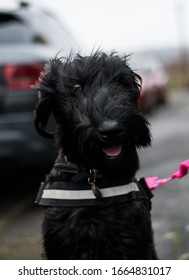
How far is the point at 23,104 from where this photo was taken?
690cm

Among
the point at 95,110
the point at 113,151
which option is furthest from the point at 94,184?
the point at 95,110

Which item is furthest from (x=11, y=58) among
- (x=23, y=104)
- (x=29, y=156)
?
(x=29, y=156)

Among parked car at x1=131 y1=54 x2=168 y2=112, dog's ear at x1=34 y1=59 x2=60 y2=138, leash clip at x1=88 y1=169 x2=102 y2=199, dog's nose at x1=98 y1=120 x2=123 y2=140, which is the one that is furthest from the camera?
parked car at x1=131 y1=54 x2=168 y2=112

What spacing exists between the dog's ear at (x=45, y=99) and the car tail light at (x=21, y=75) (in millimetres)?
2420

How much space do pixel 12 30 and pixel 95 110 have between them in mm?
3752

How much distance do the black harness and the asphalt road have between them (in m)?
1.39

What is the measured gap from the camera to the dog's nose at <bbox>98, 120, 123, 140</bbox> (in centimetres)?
389

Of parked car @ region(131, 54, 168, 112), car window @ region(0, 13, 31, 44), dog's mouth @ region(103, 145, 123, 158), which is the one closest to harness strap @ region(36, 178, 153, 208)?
dog's mouth @ region(103, 145, 123, 158)

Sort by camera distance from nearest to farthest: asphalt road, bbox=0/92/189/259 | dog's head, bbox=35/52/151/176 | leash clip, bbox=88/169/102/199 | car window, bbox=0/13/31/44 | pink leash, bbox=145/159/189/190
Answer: dog's head, bbox=35/52/151/176 → leash clip, bbox=88/169/102/199 → pink leash, bbox=145/159/189/190 → asphalt road, bbox=0/92/189/259 → car window, bbox=0/13/31/44

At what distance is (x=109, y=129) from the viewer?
12.7 feet

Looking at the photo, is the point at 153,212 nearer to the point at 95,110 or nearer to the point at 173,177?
the point at 173,177

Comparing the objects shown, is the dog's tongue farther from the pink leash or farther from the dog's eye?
the pink leash

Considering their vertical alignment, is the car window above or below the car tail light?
above

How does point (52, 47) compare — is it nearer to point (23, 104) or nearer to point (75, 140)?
point (23, 104)
